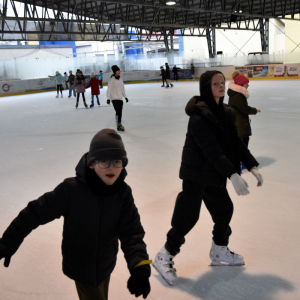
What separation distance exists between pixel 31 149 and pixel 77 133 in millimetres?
1279

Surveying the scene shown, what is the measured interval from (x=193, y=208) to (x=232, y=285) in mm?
454

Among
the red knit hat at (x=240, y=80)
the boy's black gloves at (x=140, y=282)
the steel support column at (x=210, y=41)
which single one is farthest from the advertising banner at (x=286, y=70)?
the boy's black gloves at (x=140, y=282)

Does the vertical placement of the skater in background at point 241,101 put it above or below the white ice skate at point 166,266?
above

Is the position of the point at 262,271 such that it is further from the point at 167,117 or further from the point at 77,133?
the point at 167,117

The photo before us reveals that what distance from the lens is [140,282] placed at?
1.15 m

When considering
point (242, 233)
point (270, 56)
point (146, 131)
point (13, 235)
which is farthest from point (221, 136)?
point (270, 56)

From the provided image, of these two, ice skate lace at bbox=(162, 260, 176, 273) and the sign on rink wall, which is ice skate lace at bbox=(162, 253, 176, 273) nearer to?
ice skate lace at bbox=(162, 260, 176, 273)

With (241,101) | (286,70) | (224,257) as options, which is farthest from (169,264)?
(286,70)

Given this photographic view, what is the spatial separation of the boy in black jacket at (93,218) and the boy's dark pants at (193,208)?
0.62 m

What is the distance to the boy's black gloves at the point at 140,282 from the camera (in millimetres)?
1131

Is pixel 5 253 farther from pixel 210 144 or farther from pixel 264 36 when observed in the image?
pixel 264 36

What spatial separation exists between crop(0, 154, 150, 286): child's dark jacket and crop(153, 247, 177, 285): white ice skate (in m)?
0.70

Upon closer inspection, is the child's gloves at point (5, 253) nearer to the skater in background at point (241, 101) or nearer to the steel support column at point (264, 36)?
the skater in background at point (241, 101)

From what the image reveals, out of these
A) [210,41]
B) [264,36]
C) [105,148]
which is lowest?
[105,148]
